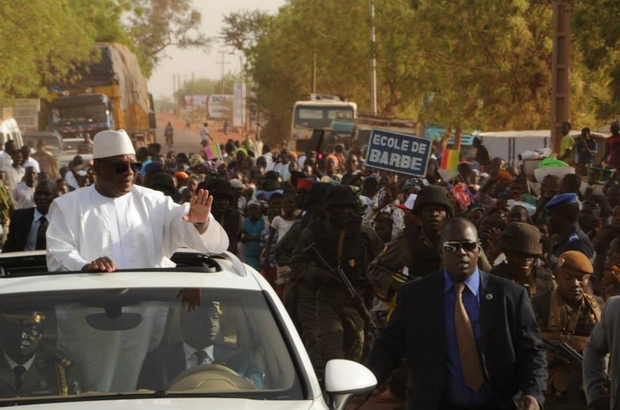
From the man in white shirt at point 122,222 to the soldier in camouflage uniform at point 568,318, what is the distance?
2.22 m

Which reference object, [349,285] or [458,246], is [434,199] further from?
[458,246]

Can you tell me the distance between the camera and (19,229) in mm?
11094

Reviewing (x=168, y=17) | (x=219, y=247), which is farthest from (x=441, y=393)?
(x=168, y=17)

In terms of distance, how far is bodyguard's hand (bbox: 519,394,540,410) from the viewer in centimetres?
545

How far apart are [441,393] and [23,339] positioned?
5.66 feet

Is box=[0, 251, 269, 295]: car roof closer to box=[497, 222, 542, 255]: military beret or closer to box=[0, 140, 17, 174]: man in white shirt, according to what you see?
box=[497, 222, 542, 255]: military beret

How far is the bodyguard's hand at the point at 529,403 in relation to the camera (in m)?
5.45

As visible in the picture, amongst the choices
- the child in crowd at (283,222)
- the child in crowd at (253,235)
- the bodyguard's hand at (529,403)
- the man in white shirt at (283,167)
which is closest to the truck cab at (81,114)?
the man in white shirt at (283,167)

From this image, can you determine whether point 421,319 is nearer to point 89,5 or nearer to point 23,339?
→ point 23,339

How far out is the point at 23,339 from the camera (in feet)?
16.7

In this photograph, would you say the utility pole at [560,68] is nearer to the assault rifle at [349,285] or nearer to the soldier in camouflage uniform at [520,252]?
the assault rifle at [349,285]

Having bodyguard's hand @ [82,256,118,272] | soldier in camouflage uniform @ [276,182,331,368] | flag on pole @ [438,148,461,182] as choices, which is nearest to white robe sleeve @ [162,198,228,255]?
bodyguard's hand @ [82,256,118,272]

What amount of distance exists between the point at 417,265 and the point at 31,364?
154 inches

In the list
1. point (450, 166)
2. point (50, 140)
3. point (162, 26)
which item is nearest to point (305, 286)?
point (450, 166)
